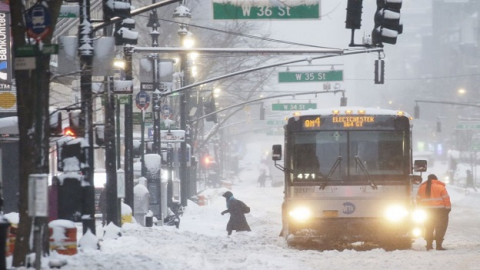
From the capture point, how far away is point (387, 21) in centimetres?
2114

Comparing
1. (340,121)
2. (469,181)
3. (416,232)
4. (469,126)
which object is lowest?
(469,181)

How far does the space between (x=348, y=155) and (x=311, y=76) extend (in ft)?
61.0

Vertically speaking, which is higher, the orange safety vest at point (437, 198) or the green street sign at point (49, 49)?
the green street sign at point (49, 49)

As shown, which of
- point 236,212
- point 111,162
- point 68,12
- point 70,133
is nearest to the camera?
point 70,133

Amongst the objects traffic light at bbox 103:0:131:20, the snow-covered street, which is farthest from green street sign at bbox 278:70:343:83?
traffic light at bbox 103:0:131:20

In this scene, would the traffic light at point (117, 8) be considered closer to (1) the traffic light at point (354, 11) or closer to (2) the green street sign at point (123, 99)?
(1) the traffic light at point (354, 11)

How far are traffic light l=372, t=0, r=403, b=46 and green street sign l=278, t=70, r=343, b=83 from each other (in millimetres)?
17635

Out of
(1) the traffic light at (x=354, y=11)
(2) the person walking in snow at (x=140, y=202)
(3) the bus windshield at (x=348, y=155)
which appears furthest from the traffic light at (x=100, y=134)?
(2) the person walking in snow at (x=140, y=202)

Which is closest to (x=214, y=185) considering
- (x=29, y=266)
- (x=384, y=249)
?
(x=384, y=249)

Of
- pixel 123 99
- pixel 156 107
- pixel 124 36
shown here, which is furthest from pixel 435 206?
pixel 156 107

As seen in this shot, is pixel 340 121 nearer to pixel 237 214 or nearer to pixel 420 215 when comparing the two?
pixel 420 215

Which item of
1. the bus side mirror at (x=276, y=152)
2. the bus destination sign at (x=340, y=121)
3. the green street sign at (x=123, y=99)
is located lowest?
the bus side mirror at (x=276, y=152)

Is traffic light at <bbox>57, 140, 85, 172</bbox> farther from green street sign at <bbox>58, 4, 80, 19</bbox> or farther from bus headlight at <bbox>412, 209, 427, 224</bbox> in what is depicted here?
bus headlight at <bbox>412, 209, 427, 224</bbox>

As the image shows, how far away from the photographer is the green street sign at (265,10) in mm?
24516
